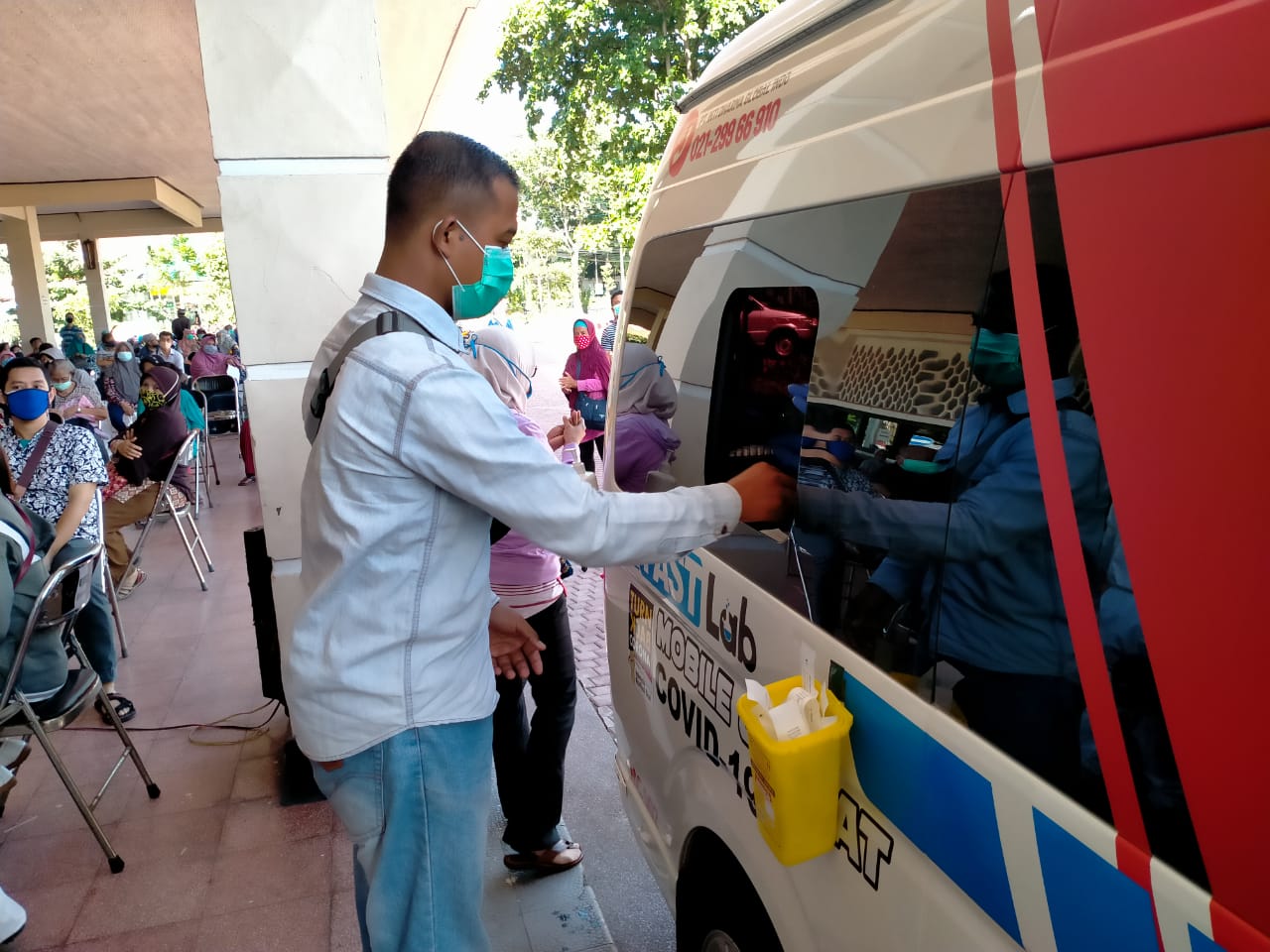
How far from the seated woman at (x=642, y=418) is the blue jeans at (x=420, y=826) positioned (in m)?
0.80

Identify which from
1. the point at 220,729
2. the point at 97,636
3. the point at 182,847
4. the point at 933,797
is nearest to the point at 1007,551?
the point at 933,797

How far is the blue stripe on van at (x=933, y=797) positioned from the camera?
3.35ft

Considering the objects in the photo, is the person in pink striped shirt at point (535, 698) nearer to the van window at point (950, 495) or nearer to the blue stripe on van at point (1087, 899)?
the van window at point (950, 495)

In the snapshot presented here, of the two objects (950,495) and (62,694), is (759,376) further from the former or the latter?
(62,694)

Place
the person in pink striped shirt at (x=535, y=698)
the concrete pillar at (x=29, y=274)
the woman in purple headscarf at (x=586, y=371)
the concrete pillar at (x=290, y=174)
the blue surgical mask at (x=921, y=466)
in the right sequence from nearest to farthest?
1. the blue surgical mask at (x=921, y=466)
2. the person in pink striped shirt at (x=535, y=698)
3. the concrete pillar at (x=290, y=174)
4. the woman in purple headscarf at (x=586, y=371)
5. the concrete pillar at (x=29, y=274)

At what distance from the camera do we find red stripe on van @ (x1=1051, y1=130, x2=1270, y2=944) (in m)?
0.75

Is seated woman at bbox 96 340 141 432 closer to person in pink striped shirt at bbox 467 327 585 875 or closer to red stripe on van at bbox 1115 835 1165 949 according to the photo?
person in pink striped shirt at bbox 467 327 585 875

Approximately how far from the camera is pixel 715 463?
1.87 metres

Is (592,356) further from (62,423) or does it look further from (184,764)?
(184,764)

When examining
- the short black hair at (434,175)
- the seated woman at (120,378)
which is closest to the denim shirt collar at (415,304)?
the short black hair at (434,175)

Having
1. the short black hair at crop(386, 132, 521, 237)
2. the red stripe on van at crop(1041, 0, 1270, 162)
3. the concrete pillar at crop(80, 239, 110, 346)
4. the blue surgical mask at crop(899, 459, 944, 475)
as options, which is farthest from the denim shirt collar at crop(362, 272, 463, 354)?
the concrete pillar at crop(80, 239, 110, 346)

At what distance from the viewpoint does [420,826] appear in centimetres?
167

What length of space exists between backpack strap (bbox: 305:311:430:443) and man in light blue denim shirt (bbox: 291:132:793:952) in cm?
3

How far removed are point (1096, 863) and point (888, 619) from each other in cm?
42
